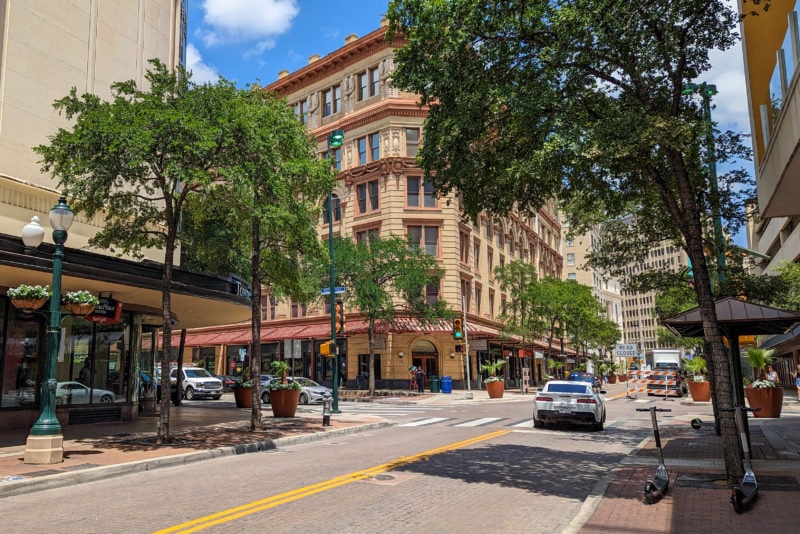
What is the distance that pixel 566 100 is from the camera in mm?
10844

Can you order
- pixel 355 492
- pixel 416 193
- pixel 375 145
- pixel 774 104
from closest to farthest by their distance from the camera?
pixel 355 492, pixel 774 104, pixel 416 193, pixel 375 145

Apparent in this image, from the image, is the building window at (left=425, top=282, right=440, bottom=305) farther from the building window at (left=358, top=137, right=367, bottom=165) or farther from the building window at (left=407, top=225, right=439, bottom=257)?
the building window at (left=358, top=137, right=367, bottom=165)

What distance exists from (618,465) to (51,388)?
1050 cm

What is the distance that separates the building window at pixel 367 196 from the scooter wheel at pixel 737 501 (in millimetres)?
40105

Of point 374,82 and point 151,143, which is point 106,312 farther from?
point 374,82

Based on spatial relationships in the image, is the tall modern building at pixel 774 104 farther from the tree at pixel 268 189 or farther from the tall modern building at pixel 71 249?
the tall modern building at pixel 71 249

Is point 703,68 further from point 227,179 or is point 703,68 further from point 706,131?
point 227,179

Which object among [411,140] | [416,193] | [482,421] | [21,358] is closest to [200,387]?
[21,358]

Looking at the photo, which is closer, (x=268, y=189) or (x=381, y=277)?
(x=268, y=189)

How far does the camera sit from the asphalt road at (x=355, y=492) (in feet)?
23.6

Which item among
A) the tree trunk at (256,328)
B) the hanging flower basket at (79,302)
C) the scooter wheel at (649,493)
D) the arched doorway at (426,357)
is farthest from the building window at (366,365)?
the scooter wheel at (649,493)

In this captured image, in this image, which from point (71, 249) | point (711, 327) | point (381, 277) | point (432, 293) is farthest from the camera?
point (432, 293)

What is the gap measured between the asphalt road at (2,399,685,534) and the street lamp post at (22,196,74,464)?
1.78 meters

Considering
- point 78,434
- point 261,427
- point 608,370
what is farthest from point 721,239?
point 608,370
